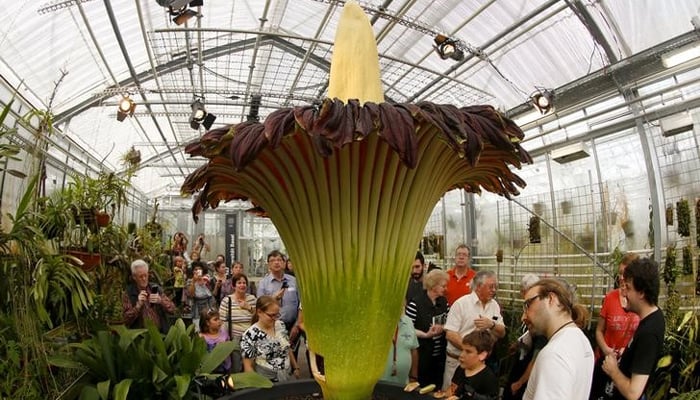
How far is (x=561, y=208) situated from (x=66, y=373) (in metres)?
5.09

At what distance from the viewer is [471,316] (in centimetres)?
356

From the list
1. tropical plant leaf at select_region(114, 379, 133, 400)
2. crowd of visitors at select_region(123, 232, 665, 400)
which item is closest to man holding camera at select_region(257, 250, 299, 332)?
crowd of visitors at select_region(123, 232, 665, 400)

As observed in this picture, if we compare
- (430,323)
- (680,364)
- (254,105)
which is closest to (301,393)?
(430,323)

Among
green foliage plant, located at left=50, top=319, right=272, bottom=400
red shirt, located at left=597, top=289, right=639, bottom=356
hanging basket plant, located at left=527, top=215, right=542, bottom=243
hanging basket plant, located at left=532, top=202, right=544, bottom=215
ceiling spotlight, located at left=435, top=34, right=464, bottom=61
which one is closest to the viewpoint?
green foliage plant, located at left=50, top=319, right=272, bottom=400

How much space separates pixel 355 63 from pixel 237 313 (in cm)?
346

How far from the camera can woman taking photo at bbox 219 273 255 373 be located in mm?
3840

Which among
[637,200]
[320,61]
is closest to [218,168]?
[637,200]

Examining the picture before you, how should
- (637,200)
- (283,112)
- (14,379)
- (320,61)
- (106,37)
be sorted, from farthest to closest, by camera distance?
(320,61) < (106,37) < (637,200) < (14,379) < (283,112)

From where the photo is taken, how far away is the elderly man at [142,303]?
3678 millimetres

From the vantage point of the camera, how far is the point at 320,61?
7.97 meters

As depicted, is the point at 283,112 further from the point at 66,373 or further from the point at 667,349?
the point at 667,349

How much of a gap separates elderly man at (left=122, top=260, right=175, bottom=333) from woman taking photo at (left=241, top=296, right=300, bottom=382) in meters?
0.96

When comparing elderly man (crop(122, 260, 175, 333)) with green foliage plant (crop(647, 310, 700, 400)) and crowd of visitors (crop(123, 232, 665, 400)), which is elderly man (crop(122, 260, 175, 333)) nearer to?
crowd of visitors (crop(123, 232, 665, 400))

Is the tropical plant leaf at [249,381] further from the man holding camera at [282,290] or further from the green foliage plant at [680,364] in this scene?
the green foliage plant at [680,364]
